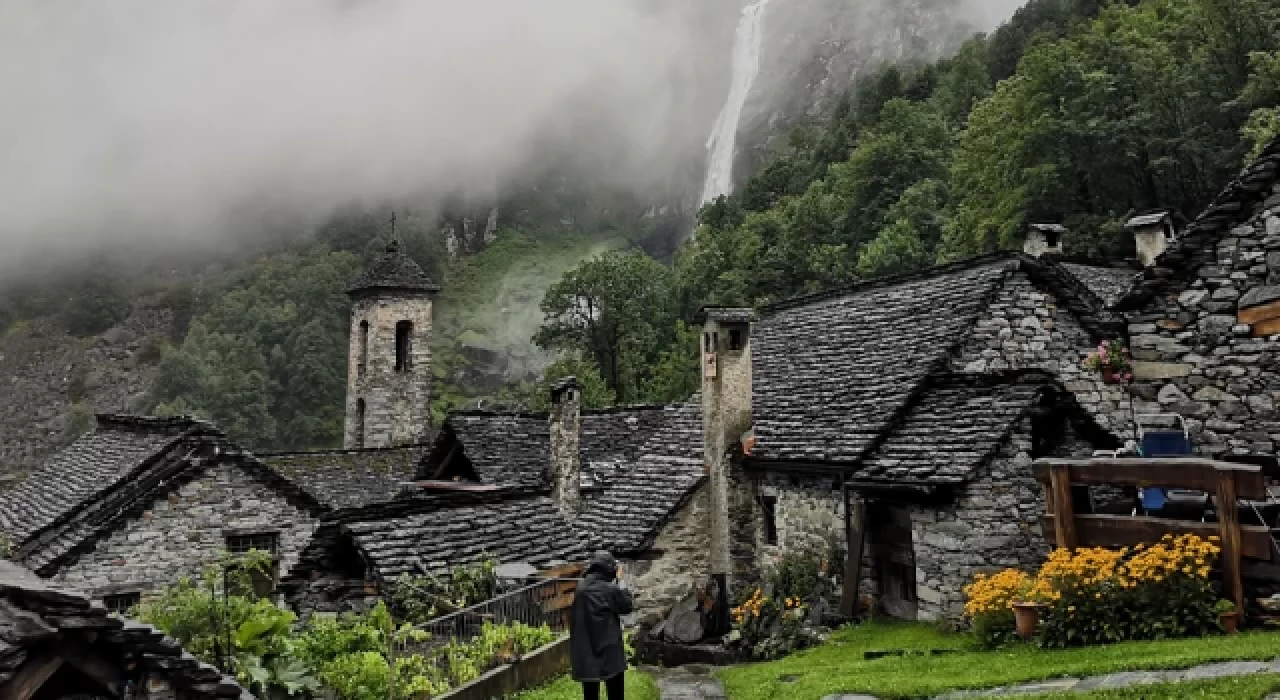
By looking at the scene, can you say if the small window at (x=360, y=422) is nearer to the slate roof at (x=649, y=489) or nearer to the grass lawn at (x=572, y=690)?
the slate roof at (x=649, y=489)

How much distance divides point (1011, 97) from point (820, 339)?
25.0 meters

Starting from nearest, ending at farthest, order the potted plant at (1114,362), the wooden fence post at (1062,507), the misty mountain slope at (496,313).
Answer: the wooden fence post at (1062,507) → the potted plant at (1114,362) → the misty mountain slope at (496,313)

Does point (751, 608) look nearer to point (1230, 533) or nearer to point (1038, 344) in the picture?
point (1038, 344)

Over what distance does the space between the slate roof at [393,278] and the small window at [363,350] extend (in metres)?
1.40

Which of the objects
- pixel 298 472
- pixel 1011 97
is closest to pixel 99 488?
pixel 298 472

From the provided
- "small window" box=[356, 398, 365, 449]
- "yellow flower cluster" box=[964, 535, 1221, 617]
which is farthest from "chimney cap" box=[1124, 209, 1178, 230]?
"small window" box=[356, 398, 365, 449]

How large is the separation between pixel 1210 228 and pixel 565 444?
970 cm

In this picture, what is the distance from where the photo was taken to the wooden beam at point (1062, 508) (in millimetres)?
8523

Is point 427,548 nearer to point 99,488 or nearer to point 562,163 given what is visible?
point 99,488

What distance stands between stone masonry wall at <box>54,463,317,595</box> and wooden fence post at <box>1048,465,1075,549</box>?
1178 centimetres

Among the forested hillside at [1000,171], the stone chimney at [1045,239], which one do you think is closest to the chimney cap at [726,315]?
the stone chimney at [1045,239]

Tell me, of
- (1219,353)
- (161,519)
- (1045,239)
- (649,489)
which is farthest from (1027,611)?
(1045,239)

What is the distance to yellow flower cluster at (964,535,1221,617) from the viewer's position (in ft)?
23.8

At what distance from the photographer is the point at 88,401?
84.3 meters
